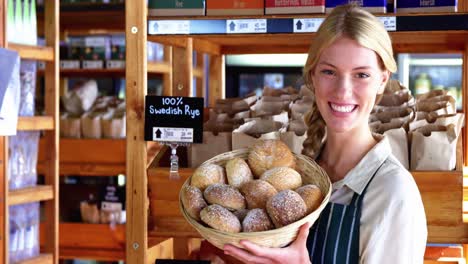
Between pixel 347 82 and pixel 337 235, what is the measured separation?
34 centimetres

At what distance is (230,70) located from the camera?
18.7ft

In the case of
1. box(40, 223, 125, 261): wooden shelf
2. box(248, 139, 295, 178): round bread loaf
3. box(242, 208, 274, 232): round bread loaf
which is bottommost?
box(40, 223, 125, 261): wooden shelf

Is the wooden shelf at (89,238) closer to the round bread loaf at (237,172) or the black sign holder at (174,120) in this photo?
the black sign holder at (174,120)

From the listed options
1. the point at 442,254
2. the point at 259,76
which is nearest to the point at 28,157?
the point at 442,254

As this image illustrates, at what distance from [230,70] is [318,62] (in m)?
3.99

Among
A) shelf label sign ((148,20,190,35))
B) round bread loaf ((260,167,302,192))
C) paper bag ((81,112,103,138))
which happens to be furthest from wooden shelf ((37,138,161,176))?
round bread loaf ((260,167,302,192))

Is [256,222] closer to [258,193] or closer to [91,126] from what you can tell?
[258,193]

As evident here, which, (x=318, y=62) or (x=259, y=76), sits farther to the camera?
(x=259, y=76)

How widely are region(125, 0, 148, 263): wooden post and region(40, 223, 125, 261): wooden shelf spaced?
2.21 metres

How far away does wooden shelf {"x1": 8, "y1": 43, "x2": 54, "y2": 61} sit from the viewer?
3.25 m

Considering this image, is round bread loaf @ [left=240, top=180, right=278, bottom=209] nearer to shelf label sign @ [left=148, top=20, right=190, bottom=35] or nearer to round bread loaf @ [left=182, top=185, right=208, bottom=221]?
round bread loaf @ [left=182, top=185, right=208, bottom=221]

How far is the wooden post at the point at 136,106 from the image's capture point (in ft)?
7.09

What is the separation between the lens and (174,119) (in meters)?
2.11

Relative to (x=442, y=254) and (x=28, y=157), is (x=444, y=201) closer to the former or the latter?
(x=442, y=254)
